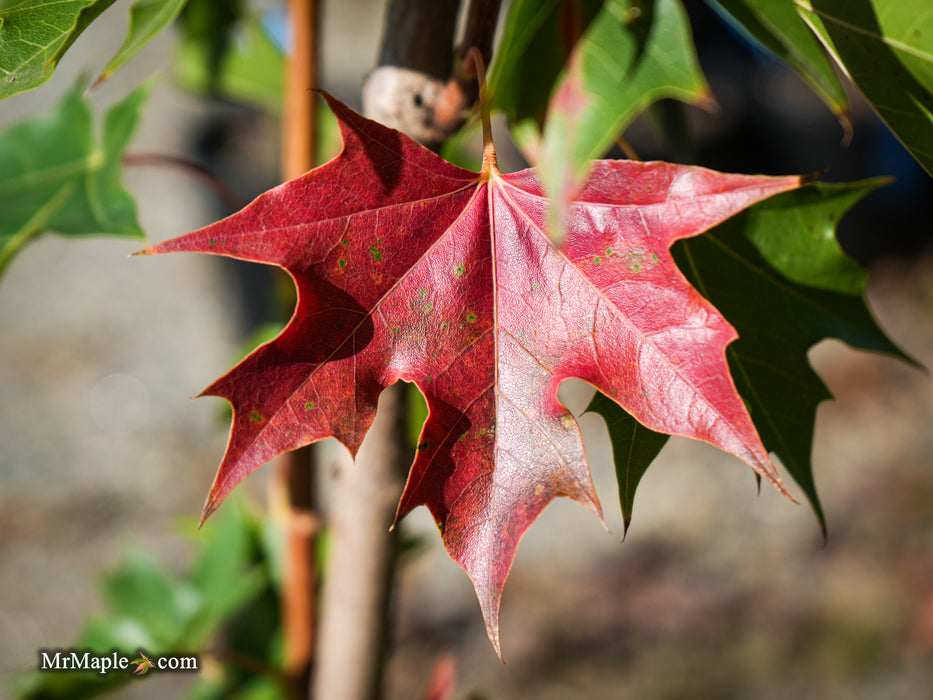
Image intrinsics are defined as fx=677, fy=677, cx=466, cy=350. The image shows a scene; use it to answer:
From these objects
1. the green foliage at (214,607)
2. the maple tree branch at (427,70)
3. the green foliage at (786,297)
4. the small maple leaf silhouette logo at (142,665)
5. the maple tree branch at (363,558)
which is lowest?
the green foliage at (214,607)

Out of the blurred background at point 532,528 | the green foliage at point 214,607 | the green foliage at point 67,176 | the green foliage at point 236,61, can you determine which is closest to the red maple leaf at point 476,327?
the green foliage at point 67,176

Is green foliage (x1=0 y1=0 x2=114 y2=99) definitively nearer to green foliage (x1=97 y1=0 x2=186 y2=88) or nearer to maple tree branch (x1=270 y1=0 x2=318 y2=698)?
green foliage (x1=97 y1=0 x2=186 y2=88)

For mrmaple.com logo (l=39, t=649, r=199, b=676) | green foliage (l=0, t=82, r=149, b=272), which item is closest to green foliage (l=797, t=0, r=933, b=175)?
green foliage (l=0, t=82, r=149, b=272)

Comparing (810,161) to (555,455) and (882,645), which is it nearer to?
(882,645)

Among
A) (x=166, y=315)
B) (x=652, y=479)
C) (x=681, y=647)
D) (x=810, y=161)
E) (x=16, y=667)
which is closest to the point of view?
(x=16, y=667)

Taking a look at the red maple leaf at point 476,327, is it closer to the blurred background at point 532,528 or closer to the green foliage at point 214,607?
the green foliage at point 214,607

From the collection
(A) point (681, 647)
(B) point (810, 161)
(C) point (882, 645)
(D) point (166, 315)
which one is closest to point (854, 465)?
(C) point (882, 645)

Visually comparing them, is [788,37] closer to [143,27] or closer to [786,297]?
[786,297]
